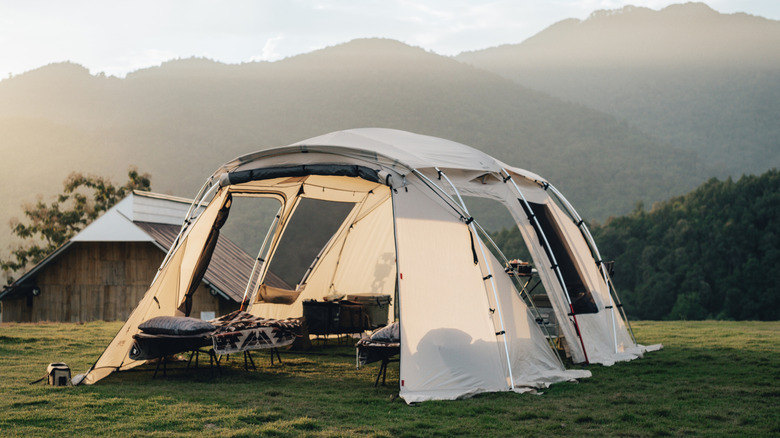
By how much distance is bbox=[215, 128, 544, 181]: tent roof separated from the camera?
6938mm

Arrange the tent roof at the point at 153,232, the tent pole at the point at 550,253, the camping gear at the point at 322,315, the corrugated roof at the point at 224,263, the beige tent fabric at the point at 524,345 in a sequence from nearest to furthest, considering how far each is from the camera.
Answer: the beige tent fabric at the point at 524,345
the tent pole at the point at 550,253
the camping gear at the point at 322,315
the corrugated roof at the point at 224,263
the tent roof at the point at 153,232

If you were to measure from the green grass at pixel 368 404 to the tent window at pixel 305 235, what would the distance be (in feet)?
8.54

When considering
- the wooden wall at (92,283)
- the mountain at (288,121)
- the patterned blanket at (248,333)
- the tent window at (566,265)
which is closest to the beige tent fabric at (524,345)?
the tent window at (566,265)

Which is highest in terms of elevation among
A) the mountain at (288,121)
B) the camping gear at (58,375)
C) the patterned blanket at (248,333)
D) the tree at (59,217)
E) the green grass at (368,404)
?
the mountain at (288,121)

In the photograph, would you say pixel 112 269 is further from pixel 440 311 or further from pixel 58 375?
pixel 440 311

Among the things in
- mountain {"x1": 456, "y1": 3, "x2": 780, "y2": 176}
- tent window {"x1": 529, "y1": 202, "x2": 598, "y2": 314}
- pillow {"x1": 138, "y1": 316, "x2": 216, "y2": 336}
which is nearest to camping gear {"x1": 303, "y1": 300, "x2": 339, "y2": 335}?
pillow {"x1": 138, "y1": 316, "x2": 216, "y2": 336}

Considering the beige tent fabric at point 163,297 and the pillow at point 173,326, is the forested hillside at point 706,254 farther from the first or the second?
the pillow at point 173,326

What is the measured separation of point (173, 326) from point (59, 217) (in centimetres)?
2543

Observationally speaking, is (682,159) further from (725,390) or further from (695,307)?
(725,390)

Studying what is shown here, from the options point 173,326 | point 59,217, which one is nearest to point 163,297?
point 173,326

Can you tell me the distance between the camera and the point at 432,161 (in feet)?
23.5

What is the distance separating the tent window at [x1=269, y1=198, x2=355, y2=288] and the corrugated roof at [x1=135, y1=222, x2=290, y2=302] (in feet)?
16.4

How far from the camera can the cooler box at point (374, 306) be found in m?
10.6

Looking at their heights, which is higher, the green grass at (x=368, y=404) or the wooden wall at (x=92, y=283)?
the wooden wall at (x=92, y=283)
